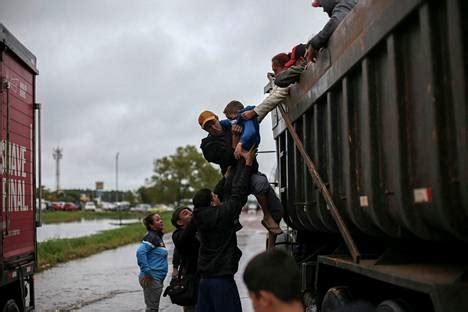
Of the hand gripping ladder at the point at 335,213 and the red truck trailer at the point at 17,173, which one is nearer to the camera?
the hand gripping ladder at the point at 335,213

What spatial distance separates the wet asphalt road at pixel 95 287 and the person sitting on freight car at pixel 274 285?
210 inches

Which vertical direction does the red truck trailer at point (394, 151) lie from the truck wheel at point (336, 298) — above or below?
above

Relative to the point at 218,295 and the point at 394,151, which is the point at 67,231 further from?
the point at 394,151

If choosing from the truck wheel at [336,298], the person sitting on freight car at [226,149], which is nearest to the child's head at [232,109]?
the person sitting on freight car at [226,149]

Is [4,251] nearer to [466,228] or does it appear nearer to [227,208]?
[227,208]

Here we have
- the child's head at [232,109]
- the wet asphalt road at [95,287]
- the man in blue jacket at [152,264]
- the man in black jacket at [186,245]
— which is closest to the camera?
the child's head at [232,109]

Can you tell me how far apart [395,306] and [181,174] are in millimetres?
73604

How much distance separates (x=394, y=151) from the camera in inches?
148

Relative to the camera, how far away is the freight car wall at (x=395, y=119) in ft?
10.3

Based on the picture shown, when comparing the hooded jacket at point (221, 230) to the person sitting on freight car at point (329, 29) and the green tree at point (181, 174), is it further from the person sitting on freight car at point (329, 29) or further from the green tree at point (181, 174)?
the green tree at point (181, 174)

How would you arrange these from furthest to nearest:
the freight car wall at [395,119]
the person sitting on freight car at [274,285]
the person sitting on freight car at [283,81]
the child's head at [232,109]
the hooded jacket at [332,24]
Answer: the child's head at [232,109] < the person sitting on freight car at [283,81] < the hooded jacket at [332,24] < the freight car wall at [395,119] < the person sitting on freight car at [274,285]

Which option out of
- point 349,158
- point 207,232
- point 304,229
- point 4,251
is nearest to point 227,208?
point 207,232

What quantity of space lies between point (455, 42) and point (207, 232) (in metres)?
3.40

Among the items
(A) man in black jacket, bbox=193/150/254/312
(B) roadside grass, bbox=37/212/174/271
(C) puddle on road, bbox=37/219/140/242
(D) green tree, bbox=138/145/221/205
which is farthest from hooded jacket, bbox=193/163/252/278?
(D) green tree, bbox=138/145/221/205
